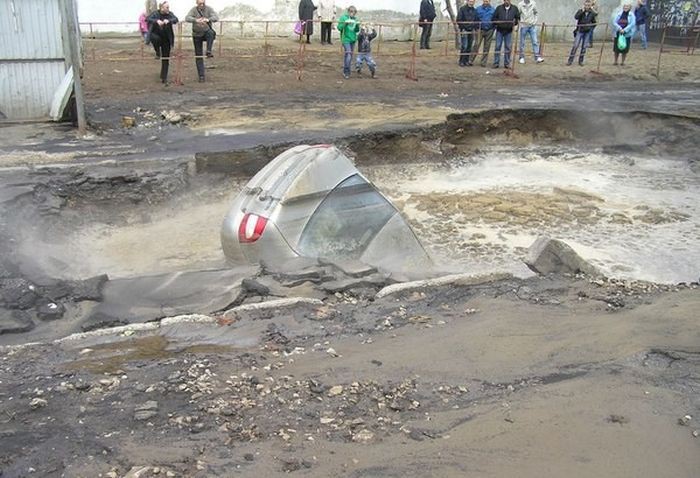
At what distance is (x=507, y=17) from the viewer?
766 inches

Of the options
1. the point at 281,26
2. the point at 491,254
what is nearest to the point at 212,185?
the point at 491,254

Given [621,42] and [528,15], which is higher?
[528,15]

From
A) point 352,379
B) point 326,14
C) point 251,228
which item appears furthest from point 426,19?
point 352,379

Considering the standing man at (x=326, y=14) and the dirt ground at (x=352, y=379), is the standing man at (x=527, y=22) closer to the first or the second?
the standing man at (x=326, y=14)

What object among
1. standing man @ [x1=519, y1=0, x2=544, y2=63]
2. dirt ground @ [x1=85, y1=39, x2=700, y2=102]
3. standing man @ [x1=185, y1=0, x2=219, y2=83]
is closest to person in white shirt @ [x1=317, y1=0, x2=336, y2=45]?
dirt ground @ [x1=85, y1=39, x2=700, y2=102]

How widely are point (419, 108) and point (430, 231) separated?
5.24 meters

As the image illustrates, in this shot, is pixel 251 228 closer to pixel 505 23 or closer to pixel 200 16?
pixel 200 16

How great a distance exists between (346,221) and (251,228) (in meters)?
1.01

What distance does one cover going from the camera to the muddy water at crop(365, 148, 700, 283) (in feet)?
29.3

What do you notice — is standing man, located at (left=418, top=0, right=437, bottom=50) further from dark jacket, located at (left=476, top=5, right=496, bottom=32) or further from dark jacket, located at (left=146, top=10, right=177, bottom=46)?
dark jacket, located at (left=146, top=10, right=177, bottom=46)

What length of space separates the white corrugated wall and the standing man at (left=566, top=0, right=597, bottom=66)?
14773 millimetres

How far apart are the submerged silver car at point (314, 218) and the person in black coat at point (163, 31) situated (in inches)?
396

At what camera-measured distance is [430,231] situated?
31.6 feet

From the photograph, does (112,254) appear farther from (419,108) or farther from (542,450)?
(419,108)
